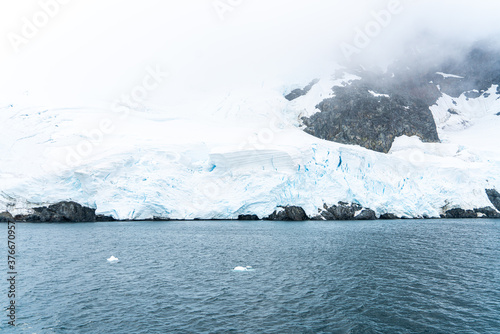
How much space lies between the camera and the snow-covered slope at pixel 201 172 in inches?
1938

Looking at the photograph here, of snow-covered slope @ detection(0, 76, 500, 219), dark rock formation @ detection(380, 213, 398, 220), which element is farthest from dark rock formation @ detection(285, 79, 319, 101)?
dark rock formation @ detection(380, 213, 398, 220)

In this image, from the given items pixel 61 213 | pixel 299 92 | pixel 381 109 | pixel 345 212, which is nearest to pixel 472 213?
A: pixel 345 212

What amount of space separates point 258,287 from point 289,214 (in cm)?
3558

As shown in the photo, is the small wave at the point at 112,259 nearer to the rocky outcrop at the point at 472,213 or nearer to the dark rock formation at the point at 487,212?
the rocky outcrop at the point at 472,213

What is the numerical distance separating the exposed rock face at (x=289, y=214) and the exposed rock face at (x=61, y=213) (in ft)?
87.1

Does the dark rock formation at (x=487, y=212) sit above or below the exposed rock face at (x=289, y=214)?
above

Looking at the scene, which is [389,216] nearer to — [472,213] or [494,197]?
[472,213]

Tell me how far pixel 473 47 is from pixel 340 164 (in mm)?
90277

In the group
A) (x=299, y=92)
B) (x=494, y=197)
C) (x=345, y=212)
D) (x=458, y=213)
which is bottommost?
(x=345, y=212)

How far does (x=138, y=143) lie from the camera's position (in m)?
58.2

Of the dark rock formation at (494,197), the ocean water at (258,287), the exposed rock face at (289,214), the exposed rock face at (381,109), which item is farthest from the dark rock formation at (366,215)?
the exposed rock face at (381,109)

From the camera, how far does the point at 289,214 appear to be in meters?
52.4

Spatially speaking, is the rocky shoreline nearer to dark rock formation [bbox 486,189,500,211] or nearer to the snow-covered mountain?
dark rock formation [bbox 486,189,500,211]

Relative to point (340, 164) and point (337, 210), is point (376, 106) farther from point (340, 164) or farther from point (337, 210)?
point (337, 210)
